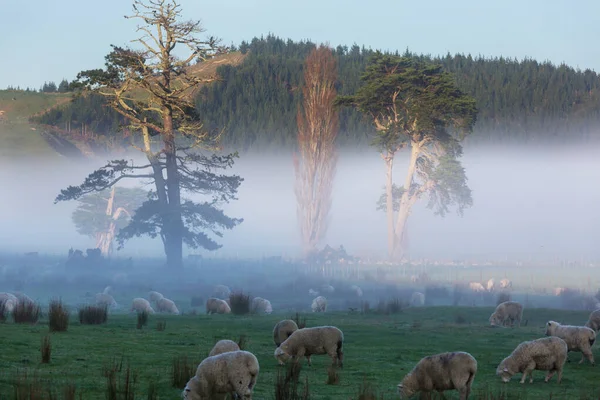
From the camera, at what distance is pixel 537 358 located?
17328 mm

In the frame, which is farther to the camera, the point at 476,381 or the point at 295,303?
the point at 295,303

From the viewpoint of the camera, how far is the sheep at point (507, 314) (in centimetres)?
2841

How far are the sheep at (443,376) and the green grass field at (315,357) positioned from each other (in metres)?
0.47

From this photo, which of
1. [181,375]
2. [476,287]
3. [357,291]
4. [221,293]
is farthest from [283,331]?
[476,287]

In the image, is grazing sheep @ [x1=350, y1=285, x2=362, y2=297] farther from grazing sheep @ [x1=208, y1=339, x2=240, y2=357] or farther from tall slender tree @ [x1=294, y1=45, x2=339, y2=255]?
grazing sheep @ [x1=208, y1=339, x2=240, y2=357]

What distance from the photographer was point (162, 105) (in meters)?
54.2

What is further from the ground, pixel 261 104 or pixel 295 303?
pixel 261 104

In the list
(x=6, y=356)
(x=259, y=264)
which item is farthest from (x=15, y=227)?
(x=6, y=356)

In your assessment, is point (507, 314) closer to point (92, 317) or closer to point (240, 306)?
point (240, 306)

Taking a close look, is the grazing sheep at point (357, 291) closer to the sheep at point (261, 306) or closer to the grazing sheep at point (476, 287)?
the grazing sheep at point (476, 287)

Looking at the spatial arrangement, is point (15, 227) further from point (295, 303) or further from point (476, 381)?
point (476, 381)

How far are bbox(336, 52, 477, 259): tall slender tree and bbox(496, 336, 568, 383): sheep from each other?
44.8 m

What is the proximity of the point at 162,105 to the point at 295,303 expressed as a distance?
1677 cm

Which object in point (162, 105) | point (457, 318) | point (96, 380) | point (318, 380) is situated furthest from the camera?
point (162, 105)
